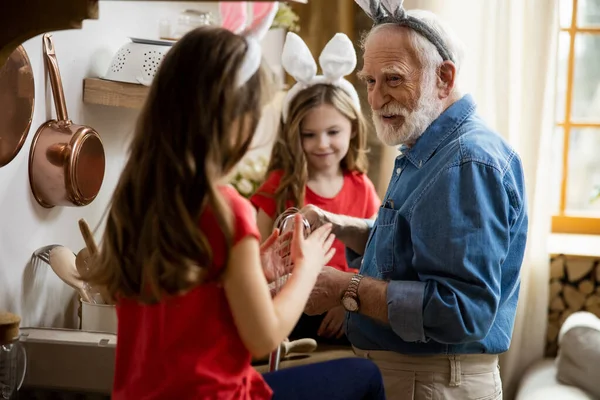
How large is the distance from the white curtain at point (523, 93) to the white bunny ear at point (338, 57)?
1.47 feet

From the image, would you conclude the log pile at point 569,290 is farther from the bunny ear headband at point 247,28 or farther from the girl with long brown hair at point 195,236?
the bunny ear headband at point 247,28

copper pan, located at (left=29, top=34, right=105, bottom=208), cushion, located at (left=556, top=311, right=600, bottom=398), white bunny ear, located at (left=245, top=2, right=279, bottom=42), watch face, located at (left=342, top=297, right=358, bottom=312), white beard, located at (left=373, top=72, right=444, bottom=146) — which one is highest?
white bunny ear, located at (left=245, top=2, right=279, bottom=42)

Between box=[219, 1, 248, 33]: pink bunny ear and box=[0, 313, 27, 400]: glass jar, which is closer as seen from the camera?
box=[219, 1, 248, 33]: pink bunny ear

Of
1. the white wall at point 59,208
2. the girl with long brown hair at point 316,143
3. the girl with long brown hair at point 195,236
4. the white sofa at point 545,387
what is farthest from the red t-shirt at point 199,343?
the white sofa at point 545,387

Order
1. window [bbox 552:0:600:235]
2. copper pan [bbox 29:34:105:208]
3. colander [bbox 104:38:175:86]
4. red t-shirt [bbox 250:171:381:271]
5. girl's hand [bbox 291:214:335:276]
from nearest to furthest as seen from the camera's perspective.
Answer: girl's hand [bbox 291:214:335:276] → copper pan [bbox 29:34:105:208] → colander [bbox 104:38:175:86] → red t-shirt [bbox 250:171:381:271] → window [bbox 552:0:600:235]

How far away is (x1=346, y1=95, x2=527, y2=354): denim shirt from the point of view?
147 cm

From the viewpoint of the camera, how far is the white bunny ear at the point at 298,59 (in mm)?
2373

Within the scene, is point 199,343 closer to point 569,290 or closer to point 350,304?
point 350,304

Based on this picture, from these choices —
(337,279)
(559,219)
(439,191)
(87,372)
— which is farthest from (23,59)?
(559,219)

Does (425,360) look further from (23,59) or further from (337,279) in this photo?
(23,59)

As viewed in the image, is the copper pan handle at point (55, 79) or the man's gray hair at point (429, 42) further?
the copper pan handle at point (55, 79)

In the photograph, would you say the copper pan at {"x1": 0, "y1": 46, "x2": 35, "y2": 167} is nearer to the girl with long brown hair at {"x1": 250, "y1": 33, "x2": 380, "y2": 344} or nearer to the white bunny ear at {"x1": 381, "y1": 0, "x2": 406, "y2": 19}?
the white bunny ear at {"x1": 381, "y1": 0, "x2": 406, "y2": 19}

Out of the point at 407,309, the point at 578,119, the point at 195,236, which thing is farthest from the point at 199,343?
the point at 578,119

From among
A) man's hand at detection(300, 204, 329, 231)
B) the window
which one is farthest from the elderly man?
the window
